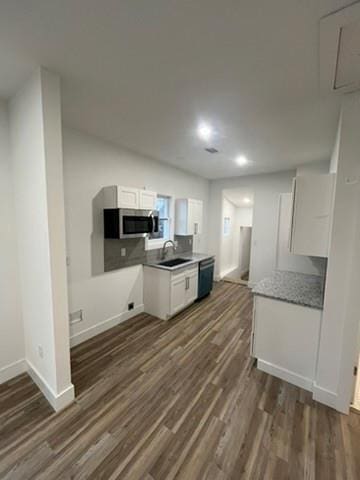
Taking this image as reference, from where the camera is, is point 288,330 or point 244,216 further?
point 244,216

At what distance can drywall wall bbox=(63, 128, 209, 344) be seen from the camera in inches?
106

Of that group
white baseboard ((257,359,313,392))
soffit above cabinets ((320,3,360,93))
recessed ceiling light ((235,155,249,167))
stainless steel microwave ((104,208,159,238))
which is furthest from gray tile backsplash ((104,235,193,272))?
soffit above cabinets ((320,3,360,93))

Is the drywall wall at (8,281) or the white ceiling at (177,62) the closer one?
the white ceiling at (177,62)

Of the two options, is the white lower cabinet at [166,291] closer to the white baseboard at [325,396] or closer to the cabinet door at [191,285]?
the cabinet door at [191,285]

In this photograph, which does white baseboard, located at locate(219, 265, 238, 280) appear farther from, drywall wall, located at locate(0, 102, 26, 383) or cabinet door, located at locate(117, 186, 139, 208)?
drywall wall, located at locate(0, 102, 26, 383)

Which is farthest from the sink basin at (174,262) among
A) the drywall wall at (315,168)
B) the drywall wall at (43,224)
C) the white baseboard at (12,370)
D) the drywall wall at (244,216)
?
the drywall wall at (244,216)

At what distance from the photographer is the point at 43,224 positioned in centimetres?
173

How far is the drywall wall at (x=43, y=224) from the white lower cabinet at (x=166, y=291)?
5.84 ft

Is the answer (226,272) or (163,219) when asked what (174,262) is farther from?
(226,272)

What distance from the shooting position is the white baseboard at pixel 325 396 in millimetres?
1921

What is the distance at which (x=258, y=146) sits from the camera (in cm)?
309

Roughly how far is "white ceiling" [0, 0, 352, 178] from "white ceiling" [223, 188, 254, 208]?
9.35ft

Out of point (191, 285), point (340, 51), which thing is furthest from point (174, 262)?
point (340, 51)

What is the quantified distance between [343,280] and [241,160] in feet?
8.79
